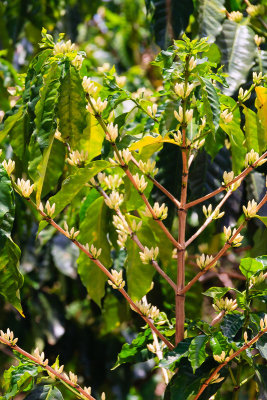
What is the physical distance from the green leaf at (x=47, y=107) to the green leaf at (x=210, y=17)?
536 mm

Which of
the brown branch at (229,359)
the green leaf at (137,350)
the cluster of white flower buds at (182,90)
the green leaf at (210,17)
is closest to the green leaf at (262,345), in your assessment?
the brown branch at (229,359)

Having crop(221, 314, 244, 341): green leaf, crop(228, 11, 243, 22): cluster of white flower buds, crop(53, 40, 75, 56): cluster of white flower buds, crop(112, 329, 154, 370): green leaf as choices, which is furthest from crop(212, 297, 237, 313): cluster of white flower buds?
crop(228, 11, 243, 22): cluster of white flower buds

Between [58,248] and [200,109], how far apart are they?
989 mm

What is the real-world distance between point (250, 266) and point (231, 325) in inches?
3.5

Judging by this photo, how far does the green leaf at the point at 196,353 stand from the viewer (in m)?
0.81

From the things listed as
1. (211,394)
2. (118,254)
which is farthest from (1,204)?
(118,254)

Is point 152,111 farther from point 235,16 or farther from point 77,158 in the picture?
point 235,16

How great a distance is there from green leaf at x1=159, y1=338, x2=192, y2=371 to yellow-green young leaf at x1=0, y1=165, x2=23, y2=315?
0.69ft

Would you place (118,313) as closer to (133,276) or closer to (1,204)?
(133,276)

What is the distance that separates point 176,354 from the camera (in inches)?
33.7

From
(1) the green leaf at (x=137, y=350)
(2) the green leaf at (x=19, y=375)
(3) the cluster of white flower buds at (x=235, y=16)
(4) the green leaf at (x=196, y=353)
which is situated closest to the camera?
(4) the green leaf at (x=196, y=353)

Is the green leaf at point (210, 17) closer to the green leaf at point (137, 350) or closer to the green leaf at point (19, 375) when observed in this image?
the green leaf at point (137, 350)

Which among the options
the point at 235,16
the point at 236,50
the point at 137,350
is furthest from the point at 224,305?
the point at 235,16

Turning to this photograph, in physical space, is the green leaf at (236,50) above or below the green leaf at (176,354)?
above
